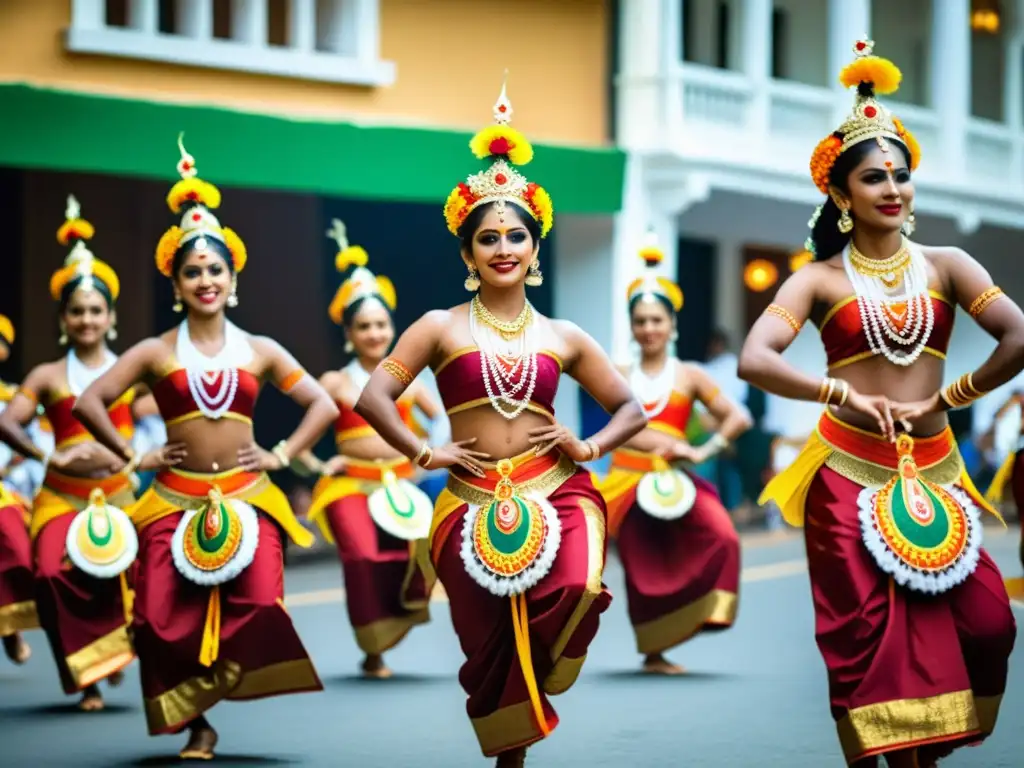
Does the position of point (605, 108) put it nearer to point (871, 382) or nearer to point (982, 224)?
point (982, 224)

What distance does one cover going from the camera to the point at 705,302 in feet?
77.9

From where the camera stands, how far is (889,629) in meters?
7.34

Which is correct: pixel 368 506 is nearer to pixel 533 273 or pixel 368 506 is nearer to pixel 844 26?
pixel 533 273

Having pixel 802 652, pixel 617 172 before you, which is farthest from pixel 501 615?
pixel 617 172

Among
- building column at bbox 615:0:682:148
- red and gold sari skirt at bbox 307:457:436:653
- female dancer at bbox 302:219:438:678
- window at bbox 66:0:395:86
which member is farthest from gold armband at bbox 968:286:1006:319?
building column at bbox 615:0:682:148

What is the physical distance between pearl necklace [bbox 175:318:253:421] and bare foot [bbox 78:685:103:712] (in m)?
1.99

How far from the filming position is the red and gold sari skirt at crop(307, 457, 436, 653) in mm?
11773

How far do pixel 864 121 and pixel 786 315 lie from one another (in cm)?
75

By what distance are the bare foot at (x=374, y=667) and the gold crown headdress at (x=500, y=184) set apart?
13.7 feet

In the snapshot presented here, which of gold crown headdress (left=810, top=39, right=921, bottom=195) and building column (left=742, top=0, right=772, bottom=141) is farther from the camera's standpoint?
building column (left=742, top=0, right=772, bottom=141)

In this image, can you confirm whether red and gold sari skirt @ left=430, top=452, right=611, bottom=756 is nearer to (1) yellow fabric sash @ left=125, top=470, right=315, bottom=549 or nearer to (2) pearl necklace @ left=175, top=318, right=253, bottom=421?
(1) yellow fabric sash @ left=125, top=470, right=315, bottom=549

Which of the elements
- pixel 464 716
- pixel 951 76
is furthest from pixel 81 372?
pixel 951 76

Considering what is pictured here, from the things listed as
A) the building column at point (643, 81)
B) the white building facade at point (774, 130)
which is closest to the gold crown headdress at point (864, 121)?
the white building facade at point (774, 130)

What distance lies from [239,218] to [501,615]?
12.9 meters
